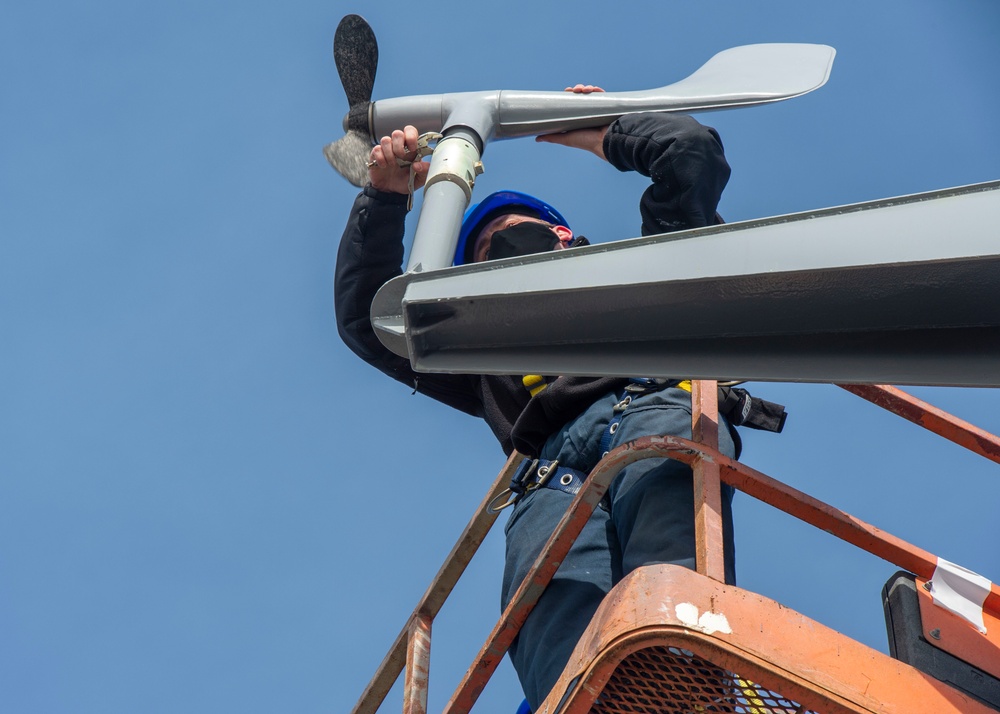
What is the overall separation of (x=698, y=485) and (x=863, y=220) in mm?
1262

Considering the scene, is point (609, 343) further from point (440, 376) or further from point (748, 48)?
point (440, 376)

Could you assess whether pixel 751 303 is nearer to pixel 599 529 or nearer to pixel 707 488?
pixel 707 488

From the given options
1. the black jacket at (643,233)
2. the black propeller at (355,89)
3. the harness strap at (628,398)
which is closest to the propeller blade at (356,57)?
the black propeller at (355,89)

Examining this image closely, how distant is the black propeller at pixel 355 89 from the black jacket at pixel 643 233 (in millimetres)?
851

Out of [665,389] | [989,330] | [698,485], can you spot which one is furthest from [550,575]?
[989,330]

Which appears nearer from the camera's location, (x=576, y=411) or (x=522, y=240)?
(x=576, y=411)

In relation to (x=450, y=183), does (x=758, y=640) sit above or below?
below

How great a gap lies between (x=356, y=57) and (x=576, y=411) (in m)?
1.75

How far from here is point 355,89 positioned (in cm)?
407

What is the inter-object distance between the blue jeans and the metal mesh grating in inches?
26.8

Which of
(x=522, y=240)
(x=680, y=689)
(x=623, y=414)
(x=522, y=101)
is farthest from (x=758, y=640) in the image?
(x=522, y=240)

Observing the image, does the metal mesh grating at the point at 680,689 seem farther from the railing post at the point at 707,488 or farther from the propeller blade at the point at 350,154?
the propeller blade at the point at 350,154

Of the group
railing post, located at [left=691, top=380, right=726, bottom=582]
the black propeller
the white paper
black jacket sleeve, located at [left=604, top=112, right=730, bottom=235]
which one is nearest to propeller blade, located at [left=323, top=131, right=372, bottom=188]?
the black propeller

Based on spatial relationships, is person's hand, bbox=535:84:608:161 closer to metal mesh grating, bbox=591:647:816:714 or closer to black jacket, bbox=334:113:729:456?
black jacket, bbox=334:113:729:456
